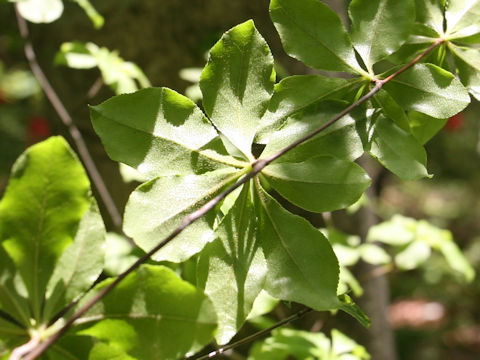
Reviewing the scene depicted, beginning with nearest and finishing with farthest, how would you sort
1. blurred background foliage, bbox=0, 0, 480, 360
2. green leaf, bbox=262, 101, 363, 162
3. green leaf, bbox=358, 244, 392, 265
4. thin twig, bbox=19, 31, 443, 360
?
thin twig, bbox=19, 31, 443, 360 → green leaf, bbox=262, 101, 363, 162 → blurred background foliage, bbox=0, 0, 480, 360 → green leaf, bbox=358, 244, 392, 265

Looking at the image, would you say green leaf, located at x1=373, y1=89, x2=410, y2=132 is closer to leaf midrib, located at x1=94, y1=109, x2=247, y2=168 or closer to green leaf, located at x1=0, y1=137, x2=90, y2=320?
→ leaf midrib, located at x1=94, y1=109, x2=247, y2=168

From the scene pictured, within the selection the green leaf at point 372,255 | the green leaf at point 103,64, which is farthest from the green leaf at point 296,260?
the green leaf at point 372,255

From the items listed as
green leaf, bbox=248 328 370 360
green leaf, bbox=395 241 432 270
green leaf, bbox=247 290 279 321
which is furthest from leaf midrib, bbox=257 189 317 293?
green leaf, bbox=395 241 432 270

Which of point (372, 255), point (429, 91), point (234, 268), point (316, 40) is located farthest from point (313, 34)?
point (372, 255)

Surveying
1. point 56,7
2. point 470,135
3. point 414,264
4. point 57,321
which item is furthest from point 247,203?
point 470,135

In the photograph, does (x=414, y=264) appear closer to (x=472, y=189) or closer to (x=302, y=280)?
(x=302, y=280)

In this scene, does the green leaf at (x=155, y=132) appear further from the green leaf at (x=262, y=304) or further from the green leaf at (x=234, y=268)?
the green leaf at (x=262, y=304)
